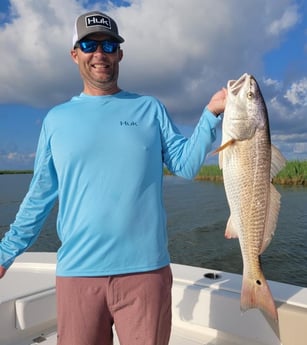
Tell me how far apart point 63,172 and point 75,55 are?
2.39 feet

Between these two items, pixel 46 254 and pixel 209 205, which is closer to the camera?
pixel 46 254

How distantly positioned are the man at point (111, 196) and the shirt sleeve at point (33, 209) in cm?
13

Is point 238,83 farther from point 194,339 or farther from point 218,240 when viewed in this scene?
point 218,240

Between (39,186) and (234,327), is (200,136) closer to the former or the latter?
(39,186)

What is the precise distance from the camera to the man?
2.01 meters

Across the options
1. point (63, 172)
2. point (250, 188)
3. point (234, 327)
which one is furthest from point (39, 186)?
point (234, 327)

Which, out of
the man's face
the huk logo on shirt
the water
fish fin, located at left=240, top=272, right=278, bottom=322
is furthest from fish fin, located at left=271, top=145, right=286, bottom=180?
the water

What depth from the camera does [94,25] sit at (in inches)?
85.7

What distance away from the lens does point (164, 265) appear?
208 cm

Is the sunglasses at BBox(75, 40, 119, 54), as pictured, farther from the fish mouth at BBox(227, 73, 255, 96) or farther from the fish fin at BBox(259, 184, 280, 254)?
the fish fin at BBox(259, 184, 280, 254)

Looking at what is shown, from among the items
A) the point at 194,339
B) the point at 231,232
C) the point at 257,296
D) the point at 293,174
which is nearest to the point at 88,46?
the point at 231,232

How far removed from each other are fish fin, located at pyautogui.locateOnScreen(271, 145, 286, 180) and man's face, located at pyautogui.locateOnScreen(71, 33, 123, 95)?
1.02 m

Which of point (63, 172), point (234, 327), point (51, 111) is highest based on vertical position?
point (51, 111)

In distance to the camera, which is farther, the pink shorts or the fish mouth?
the fish mouth
